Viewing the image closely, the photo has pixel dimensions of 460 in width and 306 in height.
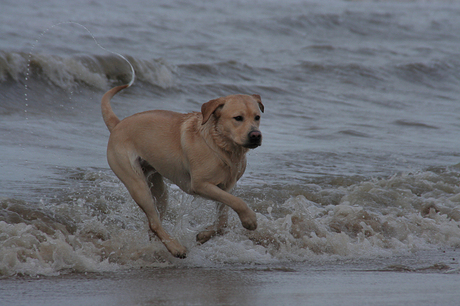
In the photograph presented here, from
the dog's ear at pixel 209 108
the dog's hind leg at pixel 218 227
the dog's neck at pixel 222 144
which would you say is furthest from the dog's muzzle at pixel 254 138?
the dog's hind leg at pixel 218 227

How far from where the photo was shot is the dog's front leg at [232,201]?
462 cm

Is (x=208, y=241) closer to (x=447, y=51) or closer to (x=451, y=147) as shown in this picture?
(x=451, y=147)

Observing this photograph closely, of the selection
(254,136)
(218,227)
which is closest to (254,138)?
(254,136)

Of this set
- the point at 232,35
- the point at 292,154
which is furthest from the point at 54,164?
the point at 232,35

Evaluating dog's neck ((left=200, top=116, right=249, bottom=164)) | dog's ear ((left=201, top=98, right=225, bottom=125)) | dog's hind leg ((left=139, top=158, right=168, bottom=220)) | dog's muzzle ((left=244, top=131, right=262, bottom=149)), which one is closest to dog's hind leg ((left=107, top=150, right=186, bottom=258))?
dog's hind leg ((left=139, top=158, right=168, bottom=220))

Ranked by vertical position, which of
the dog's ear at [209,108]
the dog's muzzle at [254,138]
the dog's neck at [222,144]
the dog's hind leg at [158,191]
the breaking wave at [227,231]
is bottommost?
the breaking wave at [227,231]

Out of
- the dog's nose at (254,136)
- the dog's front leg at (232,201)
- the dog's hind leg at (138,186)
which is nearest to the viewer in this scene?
the dog's nose at (254,136)

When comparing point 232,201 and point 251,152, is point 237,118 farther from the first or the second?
point 251,152

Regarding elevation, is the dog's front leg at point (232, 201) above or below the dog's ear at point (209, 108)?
below

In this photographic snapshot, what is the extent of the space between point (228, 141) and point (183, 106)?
7.66 m

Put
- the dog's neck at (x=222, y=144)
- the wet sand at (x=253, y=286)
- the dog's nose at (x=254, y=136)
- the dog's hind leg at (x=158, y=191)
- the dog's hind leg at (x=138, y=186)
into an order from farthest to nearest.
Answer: the dog's hind leg at (x=158, y=191) < the dog's hind leg at (x=138, y=186) < the dog's neck at (x=222, y=144) < the dog's nose at (x=254, y=136) < the wet sand at (x=253, y=286)

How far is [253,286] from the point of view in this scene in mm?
4047

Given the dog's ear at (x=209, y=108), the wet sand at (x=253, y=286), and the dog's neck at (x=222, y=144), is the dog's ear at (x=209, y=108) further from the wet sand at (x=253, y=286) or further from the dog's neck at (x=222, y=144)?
the wet sand at (x=253, y=286)

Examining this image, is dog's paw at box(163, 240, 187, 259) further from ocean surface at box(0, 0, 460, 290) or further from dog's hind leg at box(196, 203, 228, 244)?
dog's hind leg at box(196, 203, 228, 244)
